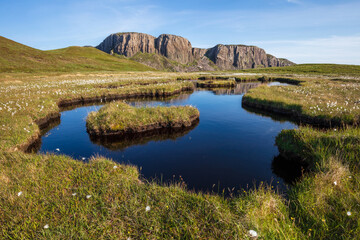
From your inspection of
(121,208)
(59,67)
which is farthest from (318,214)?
(59,67)

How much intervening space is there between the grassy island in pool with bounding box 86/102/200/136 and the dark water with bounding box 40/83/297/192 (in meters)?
1.08

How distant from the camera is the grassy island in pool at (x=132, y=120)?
13461 millimetres

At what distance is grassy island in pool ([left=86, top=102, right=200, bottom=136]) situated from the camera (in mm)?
13461

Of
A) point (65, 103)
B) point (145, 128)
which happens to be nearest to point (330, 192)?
point (145, 128)

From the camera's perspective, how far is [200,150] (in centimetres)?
1116

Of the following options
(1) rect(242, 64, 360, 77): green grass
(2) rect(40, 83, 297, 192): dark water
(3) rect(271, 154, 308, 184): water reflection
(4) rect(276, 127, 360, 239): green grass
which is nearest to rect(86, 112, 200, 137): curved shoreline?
(2) rect(40, 83, 297, 192): dark water

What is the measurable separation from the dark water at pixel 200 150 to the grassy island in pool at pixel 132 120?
108 cm

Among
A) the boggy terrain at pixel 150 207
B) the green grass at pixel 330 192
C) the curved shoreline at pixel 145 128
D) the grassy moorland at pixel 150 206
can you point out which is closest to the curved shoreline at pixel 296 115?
the green grass at pixel 330 192

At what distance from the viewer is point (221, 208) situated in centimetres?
→ 457

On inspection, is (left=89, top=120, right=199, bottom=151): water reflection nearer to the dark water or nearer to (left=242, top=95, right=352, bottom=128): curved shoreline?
the dark water

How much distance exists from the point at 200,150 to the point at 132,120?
20.1 feet

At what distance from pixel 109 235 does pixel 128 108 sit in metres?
12.4

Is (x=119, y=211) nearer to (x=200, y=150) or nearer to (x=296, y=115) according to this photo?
(x=200, y=150)

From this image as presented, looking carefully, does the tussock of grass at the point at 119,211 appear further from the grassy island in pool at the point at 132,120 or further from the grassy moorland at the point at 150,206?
the grassy island in pool at the point at 132,120
